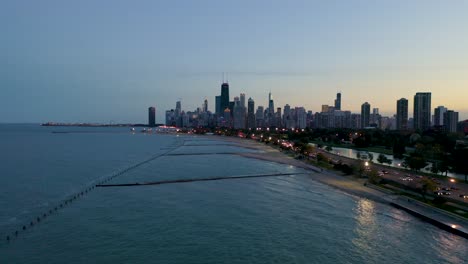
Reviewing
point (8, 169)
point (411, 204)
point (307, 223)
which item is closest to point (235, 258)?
point (307, 223)

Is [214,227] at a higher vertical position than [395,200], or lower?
lower

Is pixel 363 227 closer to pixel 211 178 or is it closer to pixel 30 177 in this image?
pixel 211 178

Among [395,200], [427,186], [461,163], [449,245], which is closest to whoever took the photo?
[449,245]

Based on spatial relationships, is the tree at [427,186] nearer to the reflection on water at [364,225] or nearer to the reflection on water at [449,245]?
the reflection on water at [364,225]

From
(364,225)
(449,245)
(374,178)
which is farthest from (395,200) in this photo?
(449,245)

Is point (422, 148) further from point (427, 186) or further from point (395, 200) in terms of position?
point (395, 200)

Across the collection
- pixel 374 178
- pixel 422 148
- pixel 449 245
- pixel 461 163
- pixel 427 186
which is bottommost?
pixel 449 245

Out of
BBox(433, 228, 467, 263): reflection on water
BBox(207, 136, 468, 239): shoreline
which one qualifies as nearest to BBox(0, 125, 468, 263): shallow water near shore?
BBox(433, 228, 467, 263): reflection on water

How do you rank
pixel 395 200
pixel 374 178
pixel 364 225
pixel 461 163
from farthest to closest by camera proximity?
pixel 461 163, pixel 374 178, pixel 395 200, pixel 364 225

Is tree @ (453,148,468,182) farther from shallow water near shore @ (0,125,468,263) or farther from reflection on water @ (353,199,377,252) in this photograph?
reflection on water @ (353,199,377,252)

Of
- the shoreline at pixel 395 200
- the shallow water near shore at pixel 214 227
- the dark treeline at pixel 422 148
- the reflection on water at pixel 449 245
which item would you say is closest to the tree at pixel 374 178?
the shoreline at pixel 395 200

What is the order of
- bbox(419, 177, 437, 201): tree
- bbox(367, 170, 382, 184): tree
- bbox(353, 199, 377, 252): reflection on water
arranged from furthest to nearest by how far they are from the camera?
bbox(367, 170, 382, 184): tree → bbox(419, 177, 437, 201): tree → bbox(353, 199, 377, 252): reflection on water
